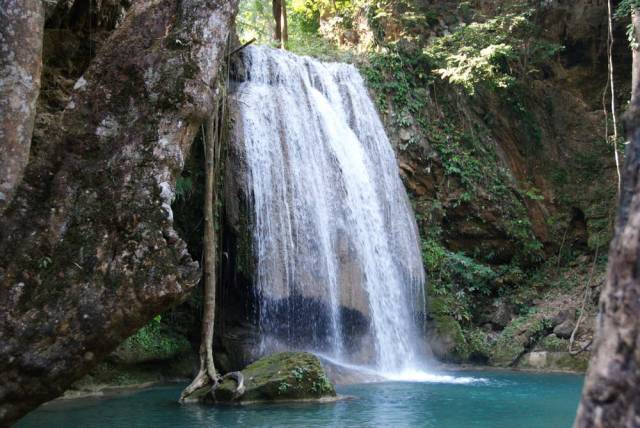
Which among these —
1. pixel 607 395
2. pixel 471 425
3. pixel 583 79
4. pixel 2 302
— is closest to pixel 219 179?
pixel 471 425

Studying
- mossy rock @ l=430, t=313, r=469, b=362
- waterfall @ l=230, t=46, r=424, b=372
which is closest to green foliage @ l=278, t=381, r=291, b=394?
waterfall @ l=230, t=46, r=424, b=372

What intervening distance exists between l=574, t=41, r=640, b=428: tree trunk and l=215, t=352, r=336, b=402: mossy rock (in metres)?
7.28

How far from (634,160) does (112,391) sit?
9930 mm

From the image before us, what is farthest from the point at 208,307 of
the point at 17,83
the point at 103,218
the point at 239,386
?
the point at 17,83

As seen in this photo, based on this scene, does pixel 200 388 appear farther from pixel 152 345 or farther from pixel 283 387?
pixel 152 345

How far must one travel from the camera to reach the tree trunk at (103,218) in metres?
4.59

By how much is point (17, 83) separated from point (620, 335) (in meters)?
4.68

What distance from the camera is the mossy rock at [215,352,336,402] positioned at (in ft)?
28.3

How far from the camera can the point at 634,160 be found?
1.72 meters

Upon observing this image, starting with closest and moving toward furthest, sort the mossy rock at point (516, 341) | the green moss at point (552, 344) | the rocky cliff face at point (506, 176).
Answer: the green moss at point (552, 344), the mossy rock at point (516, 341), the rocky cliff face at point (506, 176)

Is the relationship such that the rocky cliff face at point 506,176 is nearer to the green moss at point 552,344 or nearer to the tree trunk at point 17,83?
the green moss at point 552,344

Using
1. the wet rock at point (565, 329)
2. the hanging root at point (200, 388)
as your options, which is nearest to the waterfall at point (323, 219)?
the hanging root at point (200, 388)

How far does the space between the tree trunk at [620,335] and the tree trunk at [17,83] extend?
14.4ft

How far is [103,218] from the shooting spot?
16.5 ft
